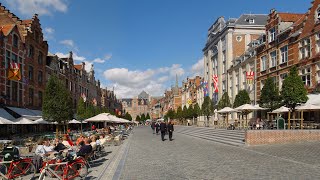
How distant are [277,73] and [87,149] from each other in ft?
92.7

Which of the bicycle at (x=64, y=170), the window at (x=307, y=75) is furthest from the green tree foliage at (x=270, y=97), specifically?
the bicycle at (x=64, y=170)

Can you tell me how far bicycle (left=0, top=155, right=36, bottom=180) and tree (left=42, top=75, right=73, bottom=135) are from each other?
16.0 metres

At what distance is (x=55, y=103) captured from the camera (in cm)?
2661

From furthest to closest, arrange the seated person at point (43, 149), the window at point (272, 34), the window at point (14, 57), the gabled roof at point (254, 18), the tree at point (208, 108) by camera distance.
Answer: the gabled roof at point (254, 18)
the tree at point (208, 108)
the window at point (272, 34)
the window at point (14, 57)
the seated person at point (43, 149)

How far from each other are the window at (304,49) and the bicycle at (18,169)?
27.1 meters

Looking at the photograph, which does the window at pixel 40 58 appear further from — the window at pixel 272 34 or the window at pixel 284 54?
the window at pixel 284 54

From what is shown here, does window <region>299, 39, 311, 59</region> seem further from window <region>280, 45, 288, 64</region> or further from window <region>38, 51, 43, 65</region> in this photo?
window <region>38, 51, 43, 65</region>

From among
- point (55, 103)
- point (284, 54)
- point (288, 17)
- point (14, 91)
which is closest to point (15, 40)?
point (14, 91)

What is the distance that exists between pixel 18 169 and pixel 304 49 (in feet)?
93.3

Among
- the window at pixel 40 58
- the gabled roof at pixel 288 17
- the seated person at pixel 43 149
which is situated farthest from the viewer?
the window at pixel 40 58

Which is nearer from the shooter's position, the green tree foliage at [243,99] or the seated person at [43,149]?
the seated person at [43,149]

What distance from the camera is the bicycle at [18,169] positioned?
389 inches

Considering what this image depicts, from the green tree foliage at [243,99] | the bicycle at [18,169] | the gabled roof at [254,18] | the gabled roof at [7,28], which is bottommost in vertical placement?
the bicycle at [18,169]

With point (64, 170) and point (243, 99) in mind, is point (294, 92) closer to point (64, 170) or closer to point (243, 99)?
point (243, 99)
